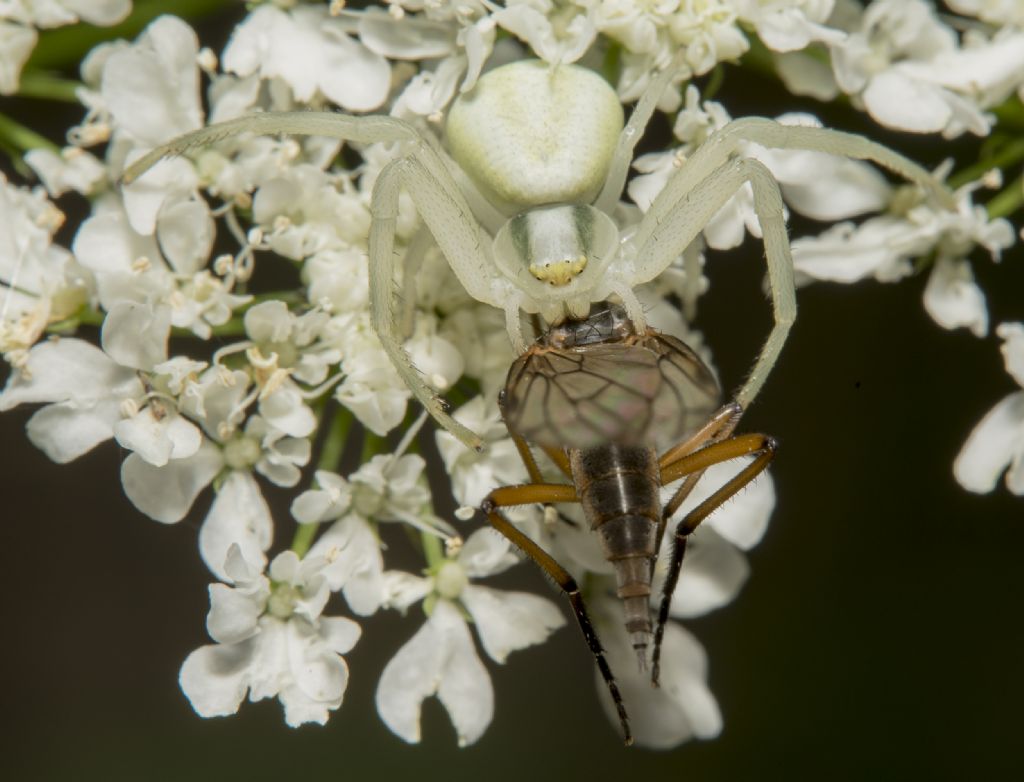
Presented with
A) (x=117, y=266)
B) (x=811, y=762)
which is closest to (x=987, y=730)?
(x=811, y=762)

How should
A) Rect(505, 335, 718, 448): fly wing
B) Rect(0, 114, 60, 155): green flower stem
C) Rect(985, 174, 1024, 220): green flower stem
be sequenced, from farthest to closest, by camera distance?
Rect(985, 174, 1024, 220): green flower stem
Rect(0, 114, 60, 155): green flower stem
Rect(505, 335, 718, 448): fly wing

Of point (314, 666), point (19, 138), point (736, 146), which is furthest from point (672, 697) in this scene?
point (19, 138)

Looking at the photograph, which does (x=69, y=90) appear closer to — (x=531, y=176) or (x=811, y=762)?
(x=531, y=176)

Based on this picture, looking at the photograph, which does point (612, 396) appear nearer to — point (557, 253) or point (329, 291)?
point (557, 253)

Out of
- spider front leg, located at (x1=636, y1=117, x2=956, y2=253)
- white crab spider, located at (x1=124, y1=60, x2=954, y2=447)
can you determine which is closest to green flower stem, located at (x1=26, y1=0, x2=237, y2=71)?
white crab spider, located at (x1=124, y1=60, x2=954, y2=447)

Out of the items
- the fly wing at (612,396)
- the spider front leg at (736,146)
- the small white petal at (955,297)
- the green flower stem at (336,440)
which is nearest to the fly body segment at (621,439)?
the fly wing at (612,396)

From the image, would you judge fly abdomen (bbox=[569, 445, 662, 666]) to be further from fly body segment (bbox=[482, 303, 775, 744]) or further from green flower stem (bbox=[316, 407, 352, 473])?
green flower stem (bbox=[316, 407, 352, 473])

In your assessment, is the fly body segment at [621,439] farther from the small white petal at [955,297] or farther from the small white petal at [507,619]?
the small white petal at [955,297]

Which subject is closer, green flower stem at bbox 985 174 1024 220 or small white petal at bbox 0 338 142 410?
small white petal at bbox 0 338 142 410
